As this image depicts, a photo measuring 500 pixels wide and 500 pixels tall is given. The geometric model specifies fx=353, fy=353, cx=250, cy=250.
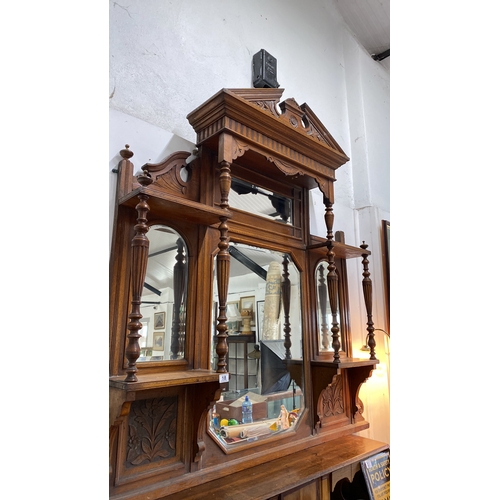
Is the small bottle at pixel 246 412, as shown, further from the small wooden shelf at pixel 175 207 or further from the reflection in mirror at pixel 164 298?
the small wooden shelf at pixel 175 207

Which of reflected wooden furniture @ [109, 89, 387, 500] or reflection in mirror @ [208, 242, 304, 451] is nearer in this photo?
reflected wooden furniture @ [109, 89, 387, 500]

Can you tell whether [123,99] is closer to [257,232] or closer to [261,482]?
[257,232]

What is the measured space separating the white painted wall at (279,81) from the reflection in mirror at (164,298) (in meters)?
0.25

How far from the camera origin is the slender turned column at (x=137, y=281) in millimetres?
953

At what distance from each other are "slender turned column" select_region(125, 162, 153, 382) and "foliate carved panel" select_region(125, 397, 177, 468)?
0.22 m

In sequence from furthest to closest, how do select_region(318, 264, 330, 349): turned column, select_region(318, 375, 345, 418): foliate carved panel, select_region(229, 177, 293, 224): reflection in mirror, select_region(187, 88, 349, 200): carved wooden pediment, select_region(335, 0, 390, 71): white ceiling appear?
select_region(335, 0, 390, 71): white ceiling → select_region(318, 264, 330, 349): turned column → select_region(318, 375, 345, 418): foliate carved panel → select_region(229, 177, 293, 224): reflection in mirror → select_region(187, 88, 349, 200): carved wooden pediment

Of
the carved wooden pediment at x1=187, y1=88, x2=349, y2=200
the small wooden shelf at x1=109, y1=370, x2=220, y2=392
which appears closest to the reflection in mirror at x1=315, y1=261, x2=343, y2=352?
the carved wooden pediment at x1=187, y1=88, x2=349, y2=200

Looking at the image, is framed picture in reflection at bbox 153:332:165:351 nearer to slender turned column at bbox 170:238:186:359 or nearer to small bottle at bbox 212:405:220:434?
slender turned column at bbox 170:238:186:359

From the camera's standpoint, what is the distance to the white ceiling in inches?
101

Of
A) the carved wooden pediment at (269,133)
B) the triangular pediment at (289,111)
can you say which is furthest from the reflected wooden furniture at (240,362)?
the triangular pediment at (289,111)

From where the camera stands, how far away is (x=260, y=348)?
1.46 meters

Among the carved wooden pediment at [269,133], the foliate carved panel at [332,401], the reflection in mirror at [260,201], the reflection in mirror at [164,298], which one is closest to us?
the reflection in mirror at [164,298]

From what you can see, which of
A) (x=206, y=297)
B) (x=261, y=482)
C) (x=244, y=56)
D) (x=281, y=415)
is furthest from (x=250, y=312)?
(x=244, y=56)

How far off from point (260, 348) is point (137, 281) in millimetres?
662
